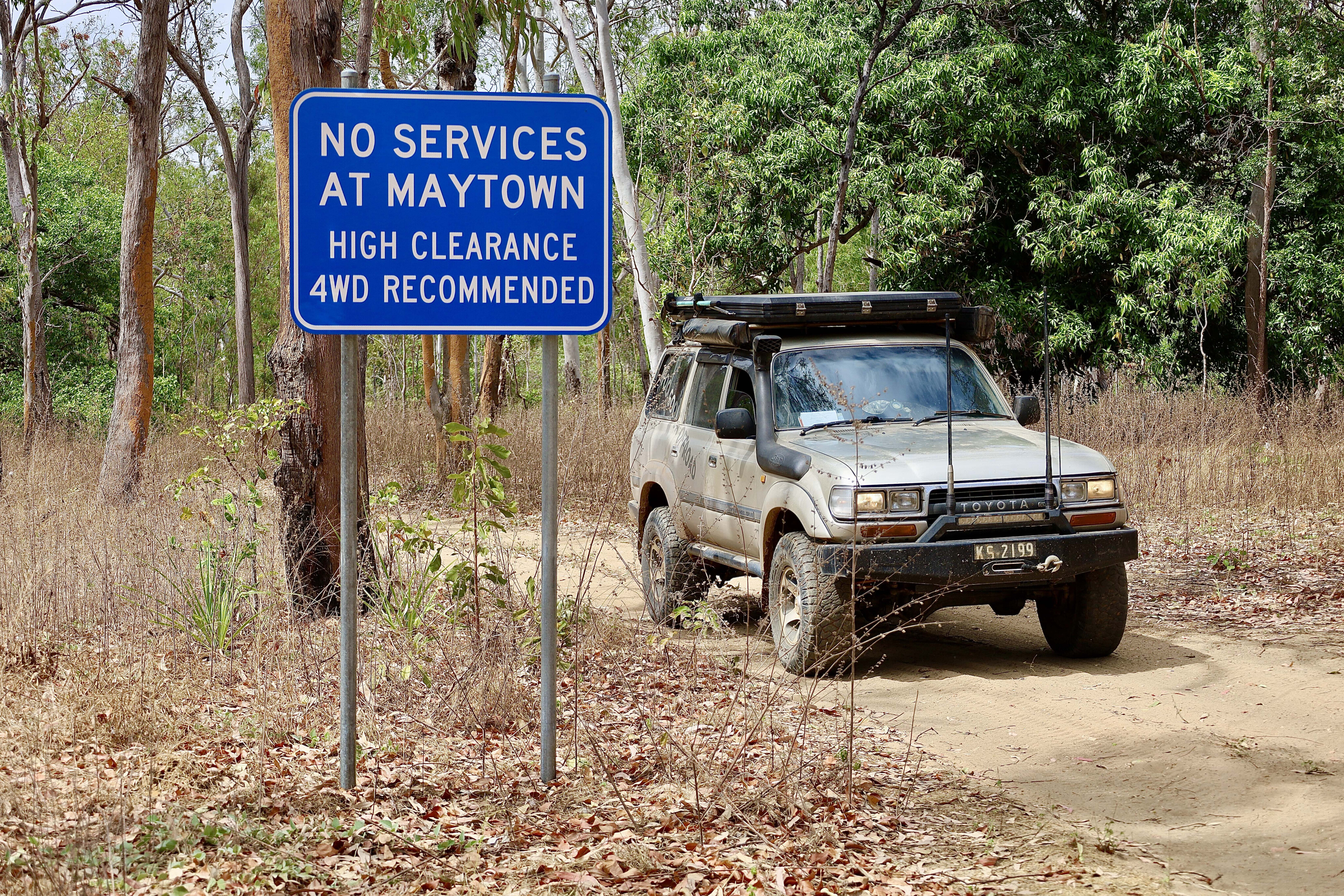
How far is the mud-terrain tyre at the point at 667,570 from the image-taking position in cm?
871

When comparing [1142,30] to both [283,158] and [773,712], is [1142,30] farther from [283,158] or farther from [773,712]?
[773,712]

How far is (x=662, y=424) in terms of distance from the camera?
9.69 metres

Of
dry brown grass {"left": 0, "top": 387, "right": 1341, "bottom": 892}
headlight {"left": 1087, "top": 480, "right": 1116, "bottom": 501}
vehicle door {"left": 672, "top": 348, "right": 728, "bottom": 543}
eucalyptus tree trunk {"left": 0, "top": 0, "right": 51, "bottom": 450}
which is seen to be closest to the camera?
dry brown grass {"left": 0, "top": 387, "right": 1341, "bottom": 892}

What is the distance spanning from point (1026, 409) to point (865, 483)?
1.91 metres

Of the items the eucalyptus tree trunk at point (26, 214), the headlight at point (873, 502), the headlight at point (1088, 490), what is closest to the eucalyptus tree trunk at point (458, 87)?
the headlight at point (873, 502)

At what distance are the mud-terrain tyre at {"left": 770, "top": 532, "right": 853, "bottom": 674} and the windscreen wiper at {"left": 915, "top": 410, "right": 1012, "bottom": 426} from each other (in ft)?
3.92

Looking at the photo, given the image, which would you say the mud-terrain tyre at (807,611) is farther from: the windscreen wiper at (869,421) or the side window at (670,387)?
the side window at (670,387)

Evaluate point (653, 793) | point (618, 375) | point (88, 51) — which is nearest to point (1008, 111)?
point (88, 51)

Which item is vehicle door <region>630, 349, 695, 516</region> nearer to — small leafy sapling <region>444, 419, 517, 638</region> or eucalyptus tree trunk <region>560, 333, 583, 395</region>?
small leafy sapling <region>444, 419, 517, 638</region>

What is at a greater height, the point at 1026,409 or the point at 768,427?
the point at 1026,409

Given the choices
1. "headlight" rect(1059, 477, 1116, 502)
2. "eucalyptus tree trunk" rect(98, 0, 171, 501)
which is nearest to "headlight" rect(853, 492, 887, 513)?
"headlight" rect(1059, 477, 1116, 502)

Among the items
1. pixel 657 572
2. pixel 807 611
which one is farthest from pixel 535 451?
pixel 807 611

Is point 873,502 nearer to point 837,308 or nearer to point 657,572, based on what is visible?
point 837,308

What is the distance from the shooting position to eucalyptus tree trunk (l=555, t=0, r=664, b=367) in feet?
57.6
